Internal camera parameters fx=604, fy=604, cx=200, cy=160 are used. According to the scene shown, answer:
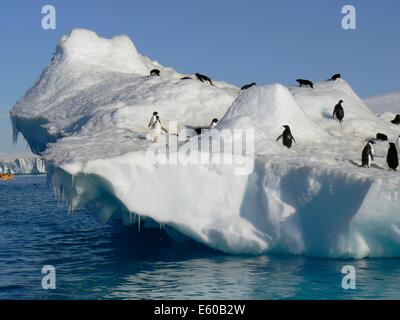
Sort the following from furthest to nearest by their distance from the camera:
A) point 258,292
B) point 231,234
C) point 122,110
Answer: point 122,110
point 231,234
point 258,292

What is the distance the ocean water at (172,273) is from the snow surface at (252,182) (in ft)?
2.05

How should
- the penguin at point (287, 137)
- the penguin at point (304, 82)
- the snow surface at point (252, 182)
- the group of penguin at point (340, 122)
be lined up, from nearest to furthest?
the snow surface at point (252, 182) → the group of penguin at point (340, 122) → the penguin at point (287, 137) → the penguin at point (304, 82)

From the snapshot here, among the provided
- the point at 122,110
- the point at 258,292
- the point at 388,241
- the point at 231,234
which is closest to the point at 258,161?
the point at 231,234

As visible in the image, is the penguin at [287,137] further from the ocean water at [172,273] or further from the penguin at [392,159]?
the ocean water at [172,273]

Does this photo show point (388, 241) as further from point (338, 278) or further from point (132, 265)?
point (132, 265)

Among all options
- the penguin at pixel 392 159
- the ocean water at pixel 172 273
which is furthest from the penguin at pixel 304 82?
the ocean water at pixel 172 273

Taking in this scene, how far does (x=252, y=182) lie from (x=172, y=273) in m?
3.49

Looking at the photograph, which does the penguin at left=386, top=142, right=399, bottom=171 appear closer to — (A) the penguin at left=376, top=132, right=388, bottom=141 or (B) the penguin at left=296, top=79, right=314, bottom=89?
(A) the penguin at left=376, top=132, right=388, bottom=141

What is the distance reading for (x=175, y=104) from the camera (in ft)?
74.4

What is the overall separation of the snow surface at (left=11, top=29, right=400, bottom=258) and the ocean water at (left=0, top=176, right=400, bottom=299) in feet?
2.05

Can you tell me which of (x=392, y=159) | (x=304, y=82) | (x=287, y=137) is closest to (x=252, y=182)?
(x=287, y=137)

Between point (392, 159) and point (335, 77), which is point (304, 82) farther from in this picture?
point (392, 159)

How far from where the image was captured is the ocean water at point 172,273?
11.4m
